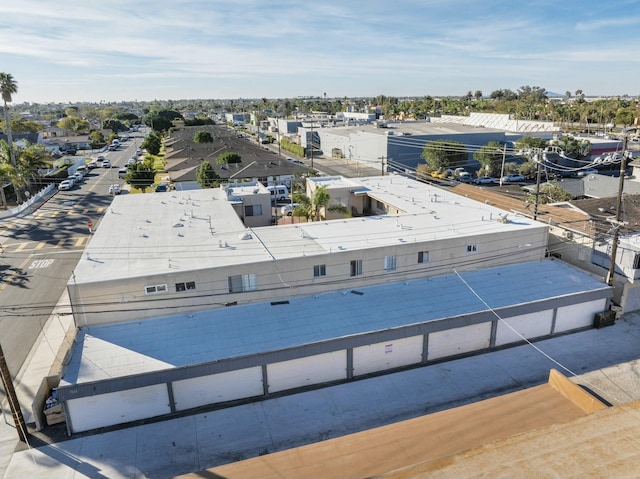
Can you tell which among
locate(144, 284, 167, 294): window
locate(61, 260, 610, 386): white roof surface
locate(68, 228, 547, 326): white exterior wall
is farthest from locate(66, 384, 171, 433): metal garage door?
locate(144, 284, 167, 294): window

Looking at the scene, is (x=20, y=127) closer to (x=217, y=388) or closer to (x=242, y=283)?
(x=242, y=283)

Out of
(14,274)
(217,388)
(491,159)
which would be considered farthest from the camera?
(491,159)

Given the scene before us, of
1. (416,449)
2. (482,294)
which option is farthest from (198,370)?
(482,294)

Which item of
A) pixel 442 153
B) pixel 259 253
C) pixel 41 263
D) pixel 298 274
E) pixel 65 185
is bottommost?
pixel 41 263

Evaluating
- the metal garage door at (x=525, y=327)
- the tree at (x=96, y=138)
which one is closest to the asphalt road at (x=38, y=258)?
the metal garage door at (x=525, y=327)

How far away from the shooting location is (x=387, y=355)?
22.5m

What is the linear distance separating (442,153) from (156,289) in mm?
57439

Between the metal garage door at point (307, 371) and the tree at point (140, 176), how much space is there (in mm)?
47683

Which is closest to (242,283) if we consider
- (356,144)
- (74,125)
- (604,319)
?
(604,319)

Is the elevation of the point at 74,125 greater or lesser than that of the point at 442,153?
greater

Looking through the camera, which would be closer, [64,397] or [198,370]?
[64,397]

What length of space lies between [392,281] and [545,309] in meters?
8.67

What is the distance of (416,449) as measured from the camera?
49.4 feet

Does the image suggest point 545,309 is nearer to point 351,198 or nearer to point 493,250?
point 493,250
